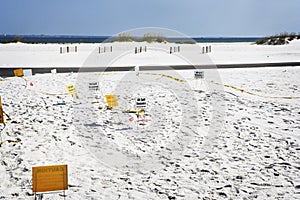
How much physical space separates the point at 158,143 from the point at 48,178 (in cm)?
298

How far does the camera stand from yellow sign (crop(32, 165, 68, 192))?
3908 millimetres

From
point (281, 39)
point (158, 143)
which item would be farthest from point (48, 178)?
point (281, 39)

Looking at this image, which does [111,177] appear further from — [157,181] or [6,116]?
[6,116]

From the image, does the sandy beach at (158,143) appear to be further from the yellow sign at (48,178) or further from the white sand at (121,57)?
the white sand at (121,57)

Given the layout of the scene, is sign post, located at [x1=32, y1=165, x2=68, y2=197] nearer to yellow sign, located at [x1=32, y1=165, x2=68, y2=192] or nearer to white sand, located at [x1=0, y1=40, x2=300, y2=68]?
yellow sign, located at [x1=32, y1=165, x2=68, y2=192]

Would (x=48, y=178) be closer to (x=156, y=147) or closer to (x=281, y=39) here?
(x=156, y=147)

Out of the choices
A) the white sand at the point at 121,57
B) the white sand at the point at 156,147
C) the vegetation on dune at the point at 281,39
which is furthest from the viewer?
the vegetation on dune at the point at 281,39

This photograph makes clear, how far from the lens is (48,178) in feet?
13.0

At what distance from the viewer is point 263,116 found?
8773 mm

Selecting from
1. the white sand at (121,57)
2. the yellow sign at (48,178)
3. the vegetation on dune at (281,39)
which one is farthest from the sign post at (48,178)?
the vegetation on dune at (281,39)

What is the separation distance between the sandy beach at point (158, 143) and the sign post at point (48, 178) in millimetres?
454

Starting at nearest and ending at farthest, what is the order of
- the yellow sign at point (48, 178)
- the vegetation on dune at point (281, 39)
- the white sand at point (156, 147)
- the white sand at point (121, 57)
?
the yellow sign at point (48, 178) → the white sand at point (156, 147) → the white sand at point (121, 57) → the vegetation on dune at point (281, 39)

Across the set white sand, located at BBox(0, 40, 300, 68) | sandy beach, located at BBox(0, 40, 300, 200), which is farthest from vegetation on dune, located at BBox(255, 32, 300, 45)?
sandy beach, located at BBox(0, 40, 300, 200)

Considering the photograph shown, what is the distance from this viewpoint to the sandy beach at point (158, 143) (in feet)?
15.3
